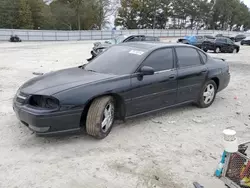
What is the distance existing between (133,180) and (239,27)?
8995 centimetres

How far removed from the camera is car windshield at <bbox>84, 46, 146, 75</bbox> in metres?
4.52

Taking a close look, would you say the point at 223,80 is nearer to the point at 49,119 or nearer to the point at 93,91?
the point at 93,91

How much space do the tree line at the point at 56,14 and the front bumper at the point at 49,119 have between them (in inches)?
1932

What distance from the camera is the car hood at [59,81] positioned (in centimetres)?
383

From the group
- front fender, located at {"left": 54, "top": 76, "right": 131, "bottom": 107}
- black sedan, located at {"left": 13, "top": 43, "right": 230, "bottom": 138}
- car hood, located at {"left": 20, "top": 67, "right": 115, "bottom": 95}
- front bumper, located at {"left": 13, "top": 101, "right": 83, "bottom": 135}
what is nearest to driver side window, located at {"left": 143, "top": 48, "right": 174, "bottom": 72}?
black sedan, located at {"left": 13, "top": 43, "right": 230, "bottom": 138}

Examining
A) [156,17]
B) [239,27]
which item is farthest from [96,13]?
[239,27]

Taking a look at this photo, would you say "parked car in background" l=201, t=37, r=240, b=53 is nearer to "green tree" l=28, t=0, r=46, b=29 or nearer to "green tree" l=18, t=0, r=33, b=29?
"green tree" l=18, t=0, r=33, b=29

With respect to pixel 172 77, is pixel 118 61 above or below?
above

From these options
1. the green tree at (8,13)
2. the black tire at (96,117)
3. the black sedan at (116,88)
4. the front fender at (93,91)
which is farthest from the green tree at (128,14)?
the black tire at (96,117)

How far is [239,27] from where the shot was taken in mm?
82875

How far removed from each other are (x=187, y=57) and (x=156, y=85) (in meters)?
1.19

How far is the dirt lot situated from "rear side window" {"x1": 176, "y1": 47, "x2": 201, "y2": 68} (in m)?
Answer: 1.04

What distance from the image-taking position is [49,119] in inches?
143

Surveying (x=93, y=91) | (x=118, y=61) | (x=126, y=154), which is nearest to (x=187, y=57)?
(x=118, y=61)
